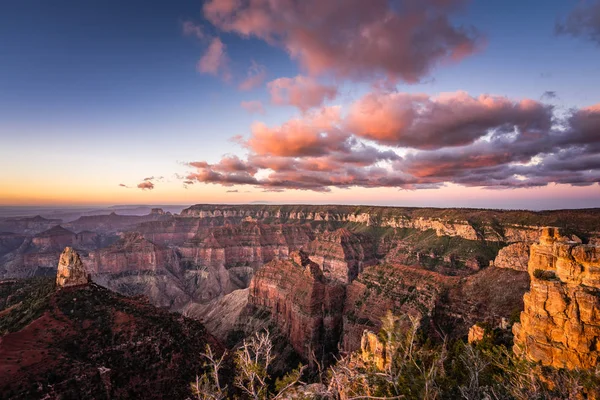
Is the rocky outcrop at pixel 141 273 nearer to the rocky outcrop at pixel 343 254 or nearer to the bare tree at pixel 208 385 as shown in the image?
the rocky outcrop at pixel 343 254

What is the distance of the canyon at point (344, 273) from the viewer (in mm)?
56406

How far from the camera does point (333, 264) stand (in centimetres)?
13238

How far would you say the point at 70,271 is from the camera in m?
52.9

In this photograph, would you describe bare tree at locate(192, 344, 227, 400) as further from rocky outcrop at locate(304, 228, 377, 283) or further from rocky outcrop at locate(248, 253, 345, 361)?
rocky outcrop at locate(304, 228, 377, 283)

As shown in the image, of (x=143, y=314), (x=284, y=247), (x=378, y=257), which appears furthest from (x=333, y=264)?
(x=143, y=314)

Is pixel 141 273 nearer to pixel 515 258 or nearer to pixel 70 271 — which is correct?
pixel 70 271

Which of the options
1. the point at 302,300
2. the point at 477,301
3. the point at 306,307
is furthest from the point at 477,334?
the point at 302,300

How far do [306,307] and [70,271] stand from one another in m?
46.7

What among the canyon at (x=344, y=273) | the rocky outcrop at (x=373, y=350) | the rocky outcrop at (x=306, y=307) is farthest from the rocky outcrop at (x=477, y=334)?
the rocky outcrop at (x=306, y=307)

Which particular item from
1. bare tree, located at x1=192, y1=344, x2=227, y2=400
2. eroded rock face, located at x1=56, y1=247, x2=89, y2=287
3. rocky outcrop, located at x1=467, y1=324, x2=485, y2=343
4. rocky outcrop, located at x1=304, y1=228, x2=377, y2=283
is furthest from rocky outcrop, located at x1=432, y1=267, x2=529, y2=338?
rocky outcrop, located at x1=304, y1=228, x2=377, y2=283

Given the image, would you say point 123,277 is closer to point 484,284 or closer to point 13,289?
point 13,289

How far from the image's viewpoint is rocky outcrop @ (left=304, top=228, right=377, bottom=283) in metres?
128

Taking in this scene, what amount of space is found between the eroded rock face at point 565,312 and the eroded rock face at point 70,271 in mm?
65947

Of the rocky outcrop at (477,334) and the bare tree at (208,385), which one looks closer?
the bare tree at (208,385)
